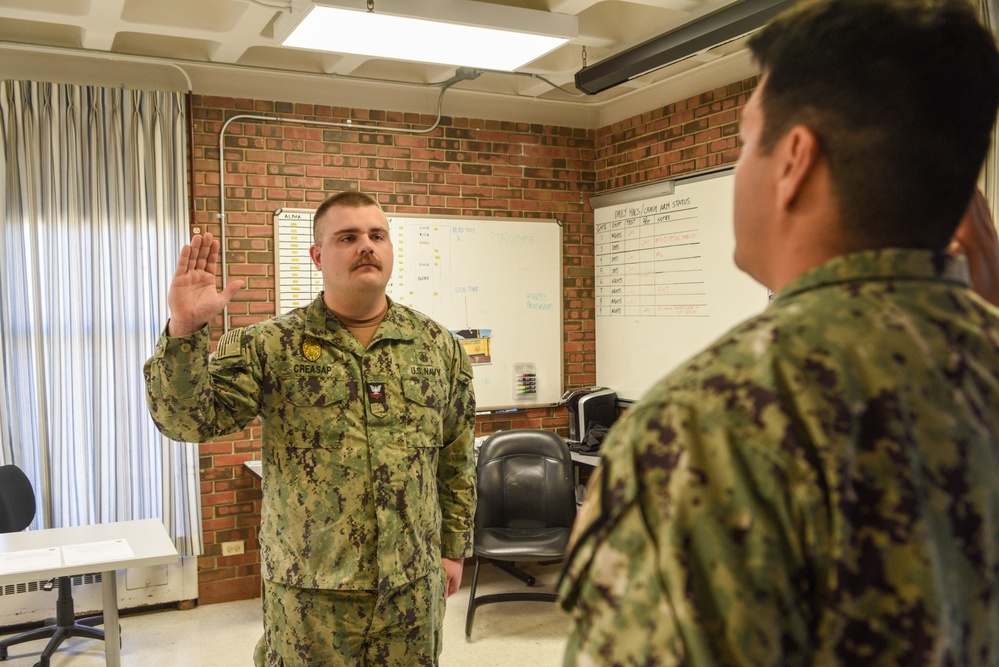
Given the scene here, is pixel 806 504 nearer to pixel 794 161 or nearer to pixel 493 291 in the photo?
pixel 794 161

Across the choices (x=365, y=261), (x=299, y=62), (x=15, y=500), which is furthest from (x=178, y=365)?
(x=299, y=62)

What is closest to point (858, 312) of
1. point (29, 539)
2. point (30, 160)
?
point (29, 539)

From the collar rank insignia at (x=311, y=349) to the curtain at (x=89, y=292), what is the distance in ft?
7.82

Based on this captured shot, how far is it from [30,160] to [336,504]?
293 cm

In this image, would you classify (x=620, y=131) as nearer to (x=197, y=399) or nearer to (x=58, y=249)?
(x=58, y=249)

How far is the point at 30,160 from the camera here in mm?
3980

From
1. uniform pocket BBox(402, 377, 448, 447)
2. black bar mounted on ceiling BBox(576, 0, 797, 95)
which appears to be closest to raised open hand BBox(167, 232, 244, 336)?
uniform pocket BBox(402, 377, 448, 447)

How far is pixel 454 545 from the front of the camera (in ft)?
7.57

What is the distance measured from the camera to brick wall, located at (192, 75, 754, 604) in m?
4.38

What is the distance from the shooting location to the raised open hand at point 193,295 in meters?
1.90

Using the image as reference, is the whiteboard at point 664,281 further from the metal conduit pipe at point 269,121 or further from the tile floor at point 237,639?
the tile floor at point 237,639

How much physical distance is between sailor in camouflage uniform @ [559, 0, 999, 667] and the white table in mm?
2576

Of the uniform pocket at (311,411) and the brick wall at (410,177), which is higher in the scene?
the brick wall at (410,177)

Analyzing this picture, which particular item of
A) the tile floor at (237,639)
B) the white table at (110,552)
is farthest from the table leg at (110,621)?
the tile floor at (237,639)
